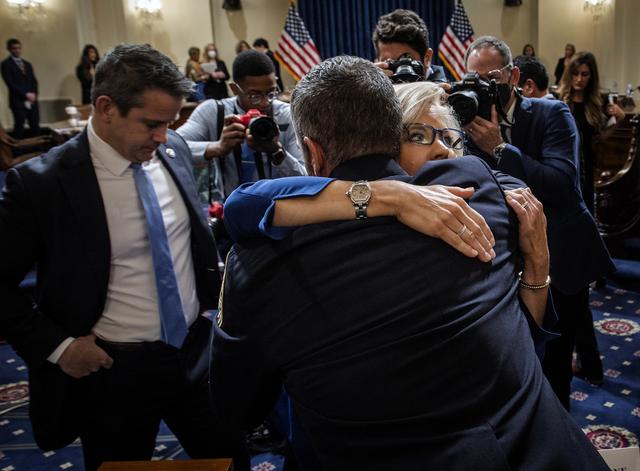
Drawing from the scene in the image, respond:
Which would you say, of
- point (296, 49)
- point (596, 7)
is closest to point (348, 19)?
point (596, 7)

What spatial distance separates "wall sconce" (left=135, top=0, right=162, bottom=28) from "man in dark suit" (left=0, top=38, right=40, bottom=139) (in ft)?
8.29

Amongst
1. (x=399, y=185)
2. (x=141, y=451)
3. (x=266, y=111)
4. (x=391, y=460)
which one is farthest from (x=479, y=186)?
(x=266, y=111)

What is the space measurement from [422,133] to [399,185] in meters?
0.28

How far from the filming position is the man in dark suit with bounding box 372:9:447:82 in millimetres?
2309

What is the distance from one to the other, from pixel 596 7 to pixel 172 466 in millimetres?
13706

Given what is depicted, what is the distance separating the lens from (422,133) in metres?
1.31

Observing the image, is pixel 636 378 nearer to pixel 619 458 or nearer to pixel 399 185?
pixel 619 458

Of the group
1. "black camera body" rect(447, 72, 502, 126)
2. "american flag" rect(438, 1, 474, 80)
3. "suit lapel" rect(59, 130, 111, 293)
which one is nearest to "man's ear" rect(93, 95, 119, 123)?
"suit lapel" rect(59, 130, 111, 293)

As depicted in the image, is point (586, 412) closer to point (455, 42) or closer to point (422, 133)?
point (422, 133)

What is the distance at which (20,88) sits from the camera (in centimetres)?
1021

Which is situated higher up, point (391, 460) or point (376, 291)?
point (376, 291)

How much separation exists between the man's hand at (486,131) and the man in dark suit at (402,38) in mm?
414

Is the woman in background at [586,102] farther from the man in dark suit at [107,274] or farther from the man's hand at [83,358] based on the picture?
the man's hand at [83,358]

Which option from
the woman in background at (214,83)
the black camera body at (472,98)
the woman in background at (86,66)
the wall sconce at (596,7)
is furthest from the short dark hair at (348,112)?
the wall sconce at (596,7)
